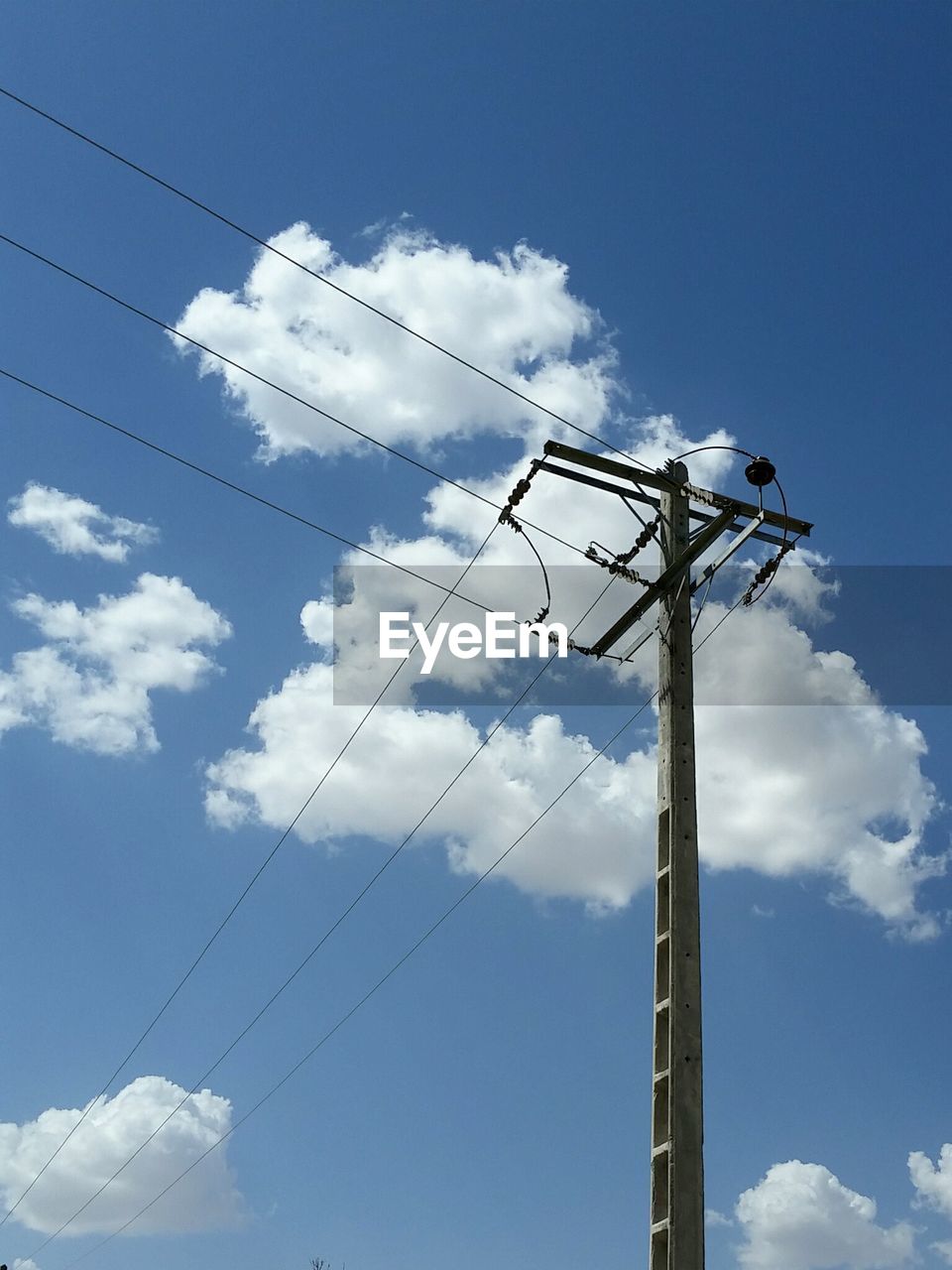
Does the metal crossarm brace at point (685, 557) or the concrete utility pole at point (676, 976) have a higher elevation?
the metal crossarm brace at point (685, 557)

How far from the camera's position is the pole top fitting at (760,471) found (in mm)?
12180

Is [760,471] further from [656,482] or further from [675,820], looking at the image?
[675,820]

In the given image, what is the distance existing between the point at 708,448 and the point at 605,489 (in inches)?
50.2

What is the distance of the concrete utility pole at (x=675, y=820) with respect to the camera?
9211mm

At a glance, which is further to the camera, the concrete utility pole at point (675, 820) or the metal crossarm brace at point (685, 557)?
the metal crossarm brace at point (685, 557)

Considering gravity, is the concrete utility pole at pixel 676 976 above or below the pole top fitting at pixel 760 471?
below

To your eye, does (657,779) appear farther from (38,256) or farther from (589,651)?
(38,256)

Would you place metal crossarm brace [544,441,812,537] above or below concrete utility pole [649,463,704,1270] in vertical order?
above

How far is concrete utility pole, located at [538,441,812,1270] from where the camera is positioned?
9211 mm

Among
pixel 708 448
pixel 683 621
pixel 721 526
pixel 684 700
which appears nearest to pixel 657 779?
pixel 684 700

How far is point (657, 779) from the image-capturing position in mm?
10930

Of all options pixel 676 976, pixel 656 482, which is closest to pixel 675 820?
pixel 676 976

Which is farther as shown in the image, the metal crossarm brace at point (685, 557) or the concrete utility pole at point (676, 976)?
the metal crossarm brace at point (685, 557)

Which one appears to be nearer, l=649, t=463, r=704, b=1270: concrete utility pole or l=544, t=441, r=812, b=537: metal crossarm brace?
l=649, t=463, r=704, b=1270: concrete utility pole
